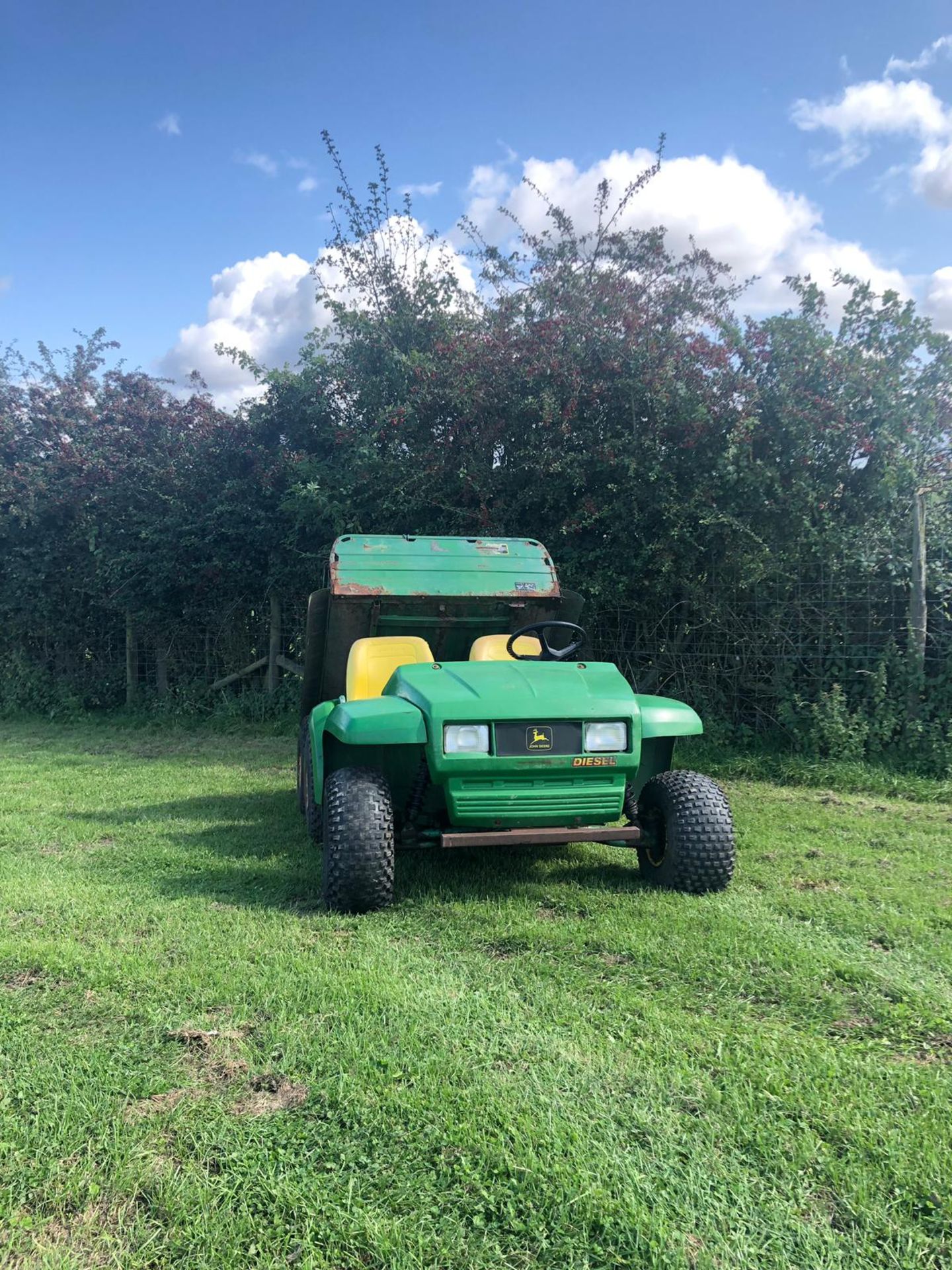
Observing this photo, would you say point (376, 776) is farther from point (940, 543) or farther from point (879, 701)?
point (940, 543)

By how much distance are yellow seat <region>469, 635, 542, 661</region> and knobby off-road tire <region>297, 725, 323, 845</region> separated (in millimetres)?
1166

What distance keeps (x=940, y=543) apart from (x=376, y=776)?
5736mm

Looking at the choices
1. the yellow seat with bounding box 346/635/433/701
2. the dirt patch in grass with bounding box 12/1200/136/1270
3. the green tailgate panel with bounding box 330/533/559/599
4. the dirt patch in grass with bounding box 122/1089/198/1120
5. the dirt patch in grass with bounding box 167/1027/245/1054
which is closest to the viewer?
the dirt patch in grass with bounding box 12/1200/136/1270

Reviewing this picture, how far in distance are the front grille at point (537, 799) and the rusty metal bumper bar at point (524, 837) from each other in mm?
46

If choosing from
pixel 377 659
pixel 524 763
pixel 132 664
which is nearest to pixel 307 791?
pixel 377 659

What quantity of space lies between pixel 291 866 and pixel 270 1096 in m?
2.39

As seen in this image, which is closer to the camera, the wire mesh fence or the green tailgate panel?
the green tailgate panel

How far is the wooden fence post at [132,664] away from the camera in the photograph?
39.9 feet

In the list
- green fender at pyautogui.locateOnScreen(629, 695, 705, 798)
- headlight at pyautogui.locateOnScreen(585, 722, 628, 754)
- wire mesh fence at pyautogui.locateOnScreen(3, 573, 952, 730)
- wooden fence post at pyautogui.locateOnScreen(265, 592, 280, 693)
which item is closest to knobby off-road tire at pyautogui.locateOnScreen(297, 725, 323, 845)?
headlight at pyautogui.locateOnScreen(585, 722, 628, 754)

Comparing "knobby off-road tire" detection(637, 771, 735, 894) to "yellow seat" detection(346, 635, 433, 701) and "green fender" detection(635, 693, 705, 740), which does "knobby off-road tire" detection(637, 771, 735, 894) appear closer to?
"green fender" detection(635, 693, 705, 740)

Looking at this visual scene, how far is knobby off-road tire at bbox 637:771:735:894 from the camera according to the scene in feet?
13.4

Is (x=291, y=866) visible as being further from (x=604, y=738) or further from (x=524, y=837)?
(x=604, y=738)

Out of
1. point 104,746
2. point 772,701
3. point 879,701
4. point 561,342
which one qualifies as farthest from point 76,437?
point 879,701

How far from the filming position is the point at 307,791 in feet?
18.0
